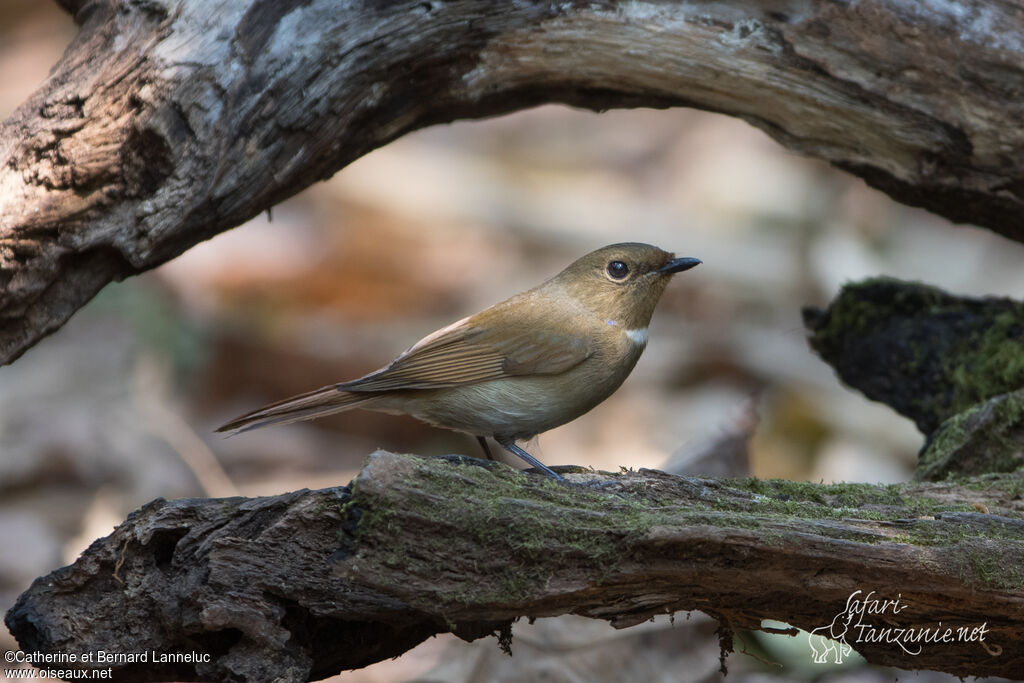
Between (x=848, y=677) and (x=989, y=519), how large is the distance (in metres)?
2.21

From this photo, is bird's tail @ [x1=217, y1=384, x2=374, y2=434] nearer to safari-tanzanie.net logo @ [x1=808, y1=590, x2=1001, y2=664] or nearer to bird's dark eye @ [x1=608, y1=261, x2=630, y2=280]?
bird's dark eye @ [x1=608, y1=261, x2=630, y2=280]

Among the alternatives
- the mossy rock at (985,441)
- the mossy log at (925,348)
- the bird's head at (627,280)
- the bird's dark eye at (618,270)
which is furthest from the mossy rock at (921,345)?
the bird's dark eye at (618,270)

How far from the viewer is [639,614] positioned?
125 inches

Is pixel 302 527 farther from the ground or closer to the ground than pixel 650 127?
farther from the ground

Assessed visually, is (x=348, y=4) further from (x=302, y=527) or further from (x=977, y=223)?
(x=977, y=223)

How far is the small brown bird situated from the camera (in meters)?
4.25

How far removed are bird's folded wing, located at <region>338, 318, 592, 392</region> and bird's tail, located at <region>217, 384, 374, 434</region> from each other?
6cm

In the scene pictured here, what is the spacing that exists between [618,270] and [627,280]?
6 cm

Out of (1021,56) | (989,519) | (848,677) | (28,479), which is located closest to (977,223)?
(1021,56)

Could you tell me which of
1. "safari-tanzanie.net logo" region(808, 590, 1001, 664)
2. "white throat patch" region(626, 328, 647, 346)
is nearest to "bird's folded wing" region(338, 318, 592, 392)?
"white throat patch" region(626, 328, 647, 346)

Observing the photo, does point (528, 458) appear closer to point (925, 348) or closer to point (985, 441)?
point (985, 441)

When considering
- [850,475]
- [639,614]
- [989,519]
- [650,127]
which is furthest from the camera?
[650,127]

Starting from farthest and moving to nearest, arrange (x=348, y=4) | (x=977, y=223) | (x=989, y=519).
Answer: (x=977, y=223)
(x=348, y=4)
(x=989, y=519)

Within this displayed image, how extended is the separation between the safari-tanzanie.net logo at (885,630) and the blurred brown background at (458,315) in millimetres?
1955
